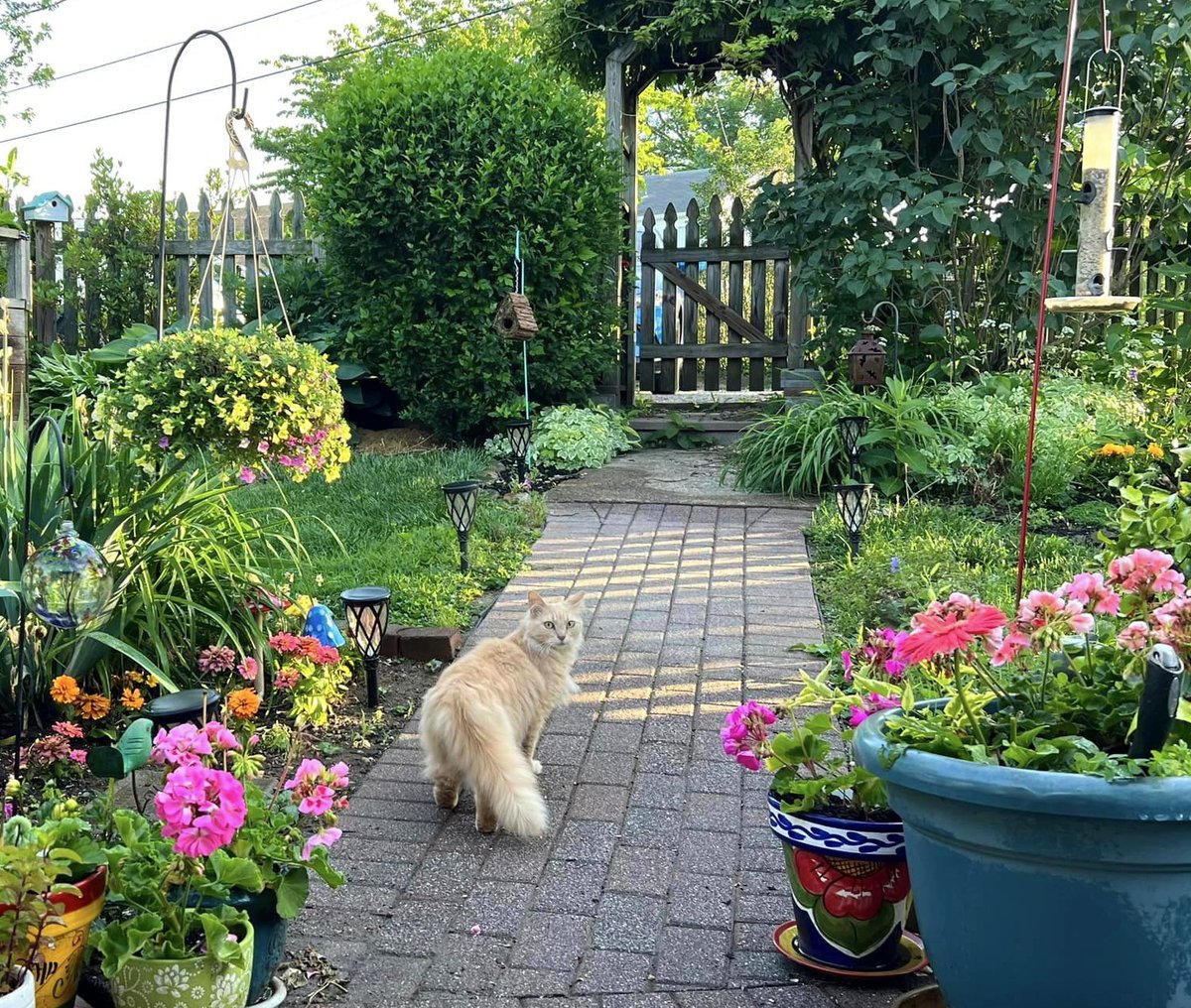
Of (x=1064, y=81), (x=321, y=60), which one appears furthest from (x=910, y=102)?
(x=321, y=60)

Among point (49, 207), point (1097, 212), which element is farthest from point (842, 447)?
point (49, 207)

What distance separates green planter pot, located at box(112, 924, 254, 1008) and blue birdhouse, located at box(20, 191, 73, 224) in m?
10.1

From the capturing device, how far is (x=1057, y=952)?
1.91 m

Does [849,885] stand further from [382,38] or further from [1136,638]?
[382,38]

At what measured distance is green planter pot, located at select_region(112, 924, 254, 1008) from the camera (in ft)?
6.89

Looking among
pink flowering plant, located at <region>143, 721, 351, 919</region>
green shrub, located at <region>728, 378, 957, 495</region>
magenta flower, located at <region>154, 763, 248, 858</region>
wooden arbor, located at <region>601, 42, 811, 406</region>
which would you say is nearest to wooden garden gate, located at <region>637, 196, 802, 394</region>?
wooden arbor, located at <region>601, 42, 811, 406</region>

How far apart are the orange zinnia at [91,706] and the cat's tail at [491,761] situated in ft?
3.97

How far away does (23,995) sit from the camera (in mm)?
1857

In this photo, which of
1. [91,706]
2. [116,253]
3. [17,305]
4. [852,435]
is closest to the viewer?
[91,706]

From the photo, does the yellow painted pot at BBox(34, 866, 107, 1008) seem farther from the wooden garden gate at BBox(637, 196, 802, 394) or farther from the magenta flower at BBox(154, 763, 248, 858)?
the wooden garden gate at BBox(637, 196, 802, 394)

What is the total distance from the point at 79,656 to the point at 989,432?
5.55m

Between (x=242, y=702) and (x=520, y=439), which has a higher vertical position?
(x=520, y=439)

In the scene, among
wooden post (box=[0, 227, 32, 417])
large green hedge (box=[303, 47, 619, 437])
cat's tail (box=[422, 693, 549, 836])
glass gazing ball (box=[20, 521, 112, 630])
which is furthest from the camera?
large green hedge (box=[303, 47, 619, 437])

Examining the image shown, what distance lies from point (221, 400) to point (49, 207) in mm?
8230
